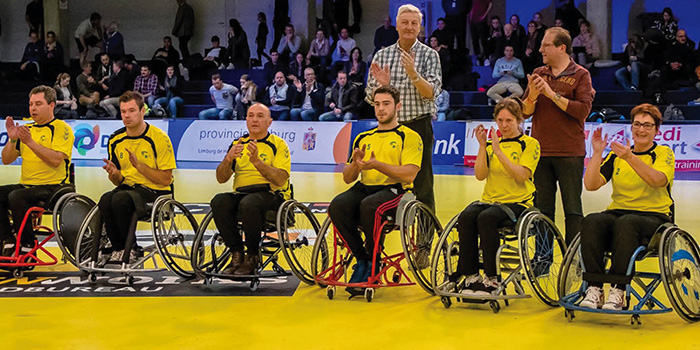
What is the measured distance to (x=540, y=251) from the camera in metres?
5.64

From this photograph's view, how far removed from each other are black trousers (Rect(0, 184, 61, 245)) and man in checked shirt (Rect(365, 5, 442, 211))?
251 cm

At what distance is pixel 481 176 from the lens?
5.62m

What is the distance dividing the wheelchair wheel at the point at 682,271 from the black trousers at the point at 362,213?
1.71 meters

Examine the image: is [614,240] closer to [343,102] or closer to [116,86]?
[343,102]

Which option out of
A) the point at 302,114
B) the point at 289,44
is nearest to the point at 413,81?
the point at 302,114

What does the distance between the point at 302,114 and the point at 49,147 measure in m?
10.8

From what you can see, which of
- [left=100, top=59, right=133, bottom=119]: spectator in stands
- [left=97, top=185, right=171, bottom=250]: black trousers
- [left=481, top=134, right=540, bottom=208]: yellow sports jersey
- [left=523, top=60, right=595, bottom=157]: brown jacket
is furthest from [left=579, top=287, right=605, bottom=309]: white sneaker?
[left=100, top=59, right=133, bottom=119]: spectator in stands

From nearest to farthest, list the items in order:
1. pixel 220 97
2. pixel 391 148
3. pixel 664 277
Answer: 1. pixel 664 277
2. pixel 391 148
3. pixel 220 97

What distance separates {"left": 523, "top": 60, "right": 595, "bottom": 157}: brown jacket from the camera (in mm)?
5988

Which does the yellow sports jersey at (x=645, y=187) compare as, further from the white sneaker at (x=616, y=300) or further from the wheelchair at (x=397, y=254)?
the wheelchair at (x=397, y=254)

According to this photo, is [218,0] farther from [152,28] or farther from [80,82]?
[80,82]

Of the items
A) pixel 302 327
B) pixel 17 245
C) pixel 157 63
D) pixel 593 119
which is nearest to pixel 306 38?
pixel 157 63

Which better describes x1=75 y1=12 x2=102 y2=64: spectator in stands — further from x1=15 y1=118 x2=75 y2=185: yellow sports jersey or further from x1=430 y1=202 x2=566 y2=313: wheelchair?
x1=430 y1=202 x2=566 y2=313: wheelchair

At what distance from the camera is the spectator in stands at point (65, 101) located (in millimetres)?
18578
